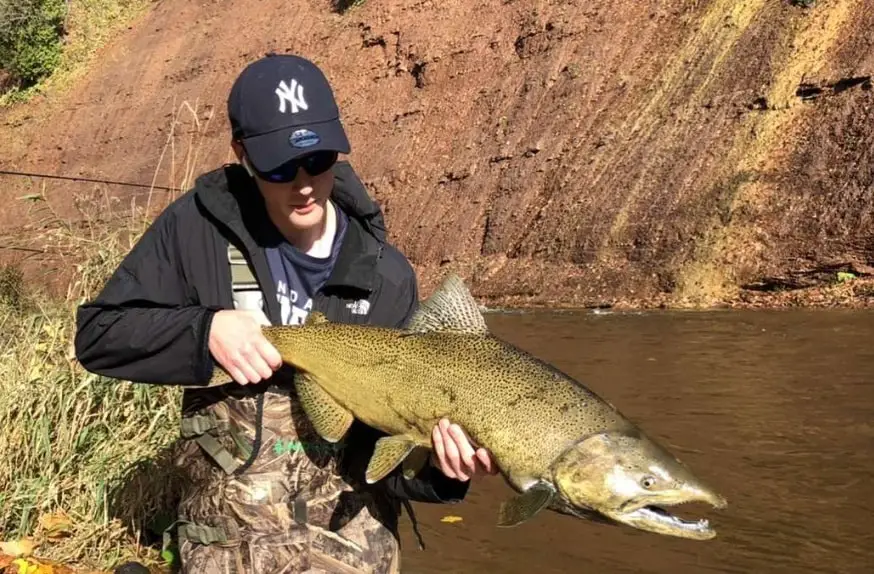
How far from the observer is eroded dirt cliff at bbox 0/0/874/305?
16.3m

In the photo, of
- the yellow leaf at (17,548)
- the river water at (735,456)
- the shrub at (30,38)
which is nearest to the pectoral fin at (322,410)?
the yellow leaf at (17,548)

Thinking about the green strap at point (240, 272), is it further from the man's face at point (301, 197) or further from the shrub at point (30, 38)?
the shrub at point (30, 38)

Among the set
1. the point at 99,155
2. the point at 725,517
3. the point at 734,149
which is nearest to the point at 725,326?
the point at 734,149

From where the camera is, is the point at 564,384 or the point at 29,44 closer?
the point at 564,384

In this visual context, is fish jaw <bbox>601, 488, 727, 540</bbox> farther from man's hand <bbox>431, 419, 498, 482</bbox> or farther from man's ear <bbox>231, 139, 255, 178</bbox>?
man's ear <bbox>231, 139, 255, 178</bbox>

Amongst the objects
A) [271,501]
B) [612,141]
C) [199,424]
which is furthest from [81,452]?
[612,141]

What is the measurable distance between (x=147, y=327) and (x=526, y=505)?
4.04 feet

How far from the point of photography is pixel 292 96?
2883 millimetres

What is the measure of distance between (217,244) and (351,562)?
1.12 metres

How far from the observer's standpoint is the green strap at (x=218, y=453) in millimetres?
3115

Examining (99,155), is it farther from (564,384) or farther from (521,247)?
(564,384)

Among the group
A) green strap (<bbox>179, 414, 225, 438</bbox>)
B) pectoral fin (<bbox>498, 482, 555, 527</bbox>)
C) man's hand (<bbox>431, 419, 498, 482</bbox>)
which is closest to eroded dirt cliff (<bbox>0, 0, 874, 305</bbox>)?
green strap (<bbox>179, 414, 225, 438</bbox>)

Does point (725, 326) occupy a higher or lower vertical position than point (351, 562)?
lower

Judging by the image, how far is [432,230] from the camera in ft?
75.5
